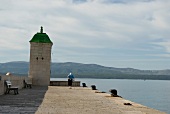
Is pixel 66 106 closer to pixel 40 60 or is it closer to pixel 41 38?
pixel 40 60

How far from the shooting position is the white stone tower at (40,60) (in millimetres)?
34344

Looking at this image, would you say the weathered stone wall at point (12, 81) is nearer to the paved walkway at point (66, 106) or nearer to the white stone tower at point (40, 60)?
the paved walkway at point (66, 106)

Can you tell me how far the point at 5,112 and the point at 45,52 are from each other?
2356 centimetres

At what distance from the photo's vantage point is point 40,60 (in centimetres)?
3469

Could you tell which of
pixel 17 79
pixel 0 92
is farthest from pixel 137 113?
pixel 17 79

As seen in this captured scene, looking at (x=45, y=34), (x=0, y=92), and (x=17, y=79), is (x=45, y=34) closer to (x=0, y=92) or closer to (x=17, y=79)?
(x=17, y=79)

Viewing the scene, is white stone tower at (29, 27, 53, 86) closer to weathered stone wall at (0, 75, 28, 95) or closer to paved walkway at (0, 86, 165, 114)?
weathered stone wall at (0, 75, 28, 95)

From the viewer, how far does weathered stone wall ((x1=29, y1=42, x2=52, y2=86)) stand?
34312 millimetres

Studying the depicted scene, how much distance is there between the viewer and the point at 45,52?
34.9 meters

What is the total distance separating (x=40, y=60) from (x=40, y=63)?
296mm

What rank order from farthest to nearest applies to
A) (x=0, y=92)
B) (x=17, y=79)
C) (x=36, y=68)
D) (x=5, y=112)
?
(x=36, y=68)
(x=17, y=79)
(x=0, y=92)
(x=5, y=112)

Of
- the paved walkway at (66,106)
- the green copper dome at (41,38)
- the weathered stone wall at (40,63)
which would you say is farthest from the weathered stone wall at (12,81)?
the green copper dome at (41,38)

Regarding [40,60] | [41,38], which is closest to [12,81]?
[40,60]

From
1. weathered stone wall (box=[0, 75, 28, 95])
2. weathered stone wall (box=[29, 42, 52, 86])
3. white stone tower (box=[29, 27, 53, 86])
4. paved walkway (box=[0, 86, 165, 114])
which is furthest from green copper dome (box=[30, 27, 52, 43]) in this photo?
paved walkway (box=[0, 86, 165, 114])
